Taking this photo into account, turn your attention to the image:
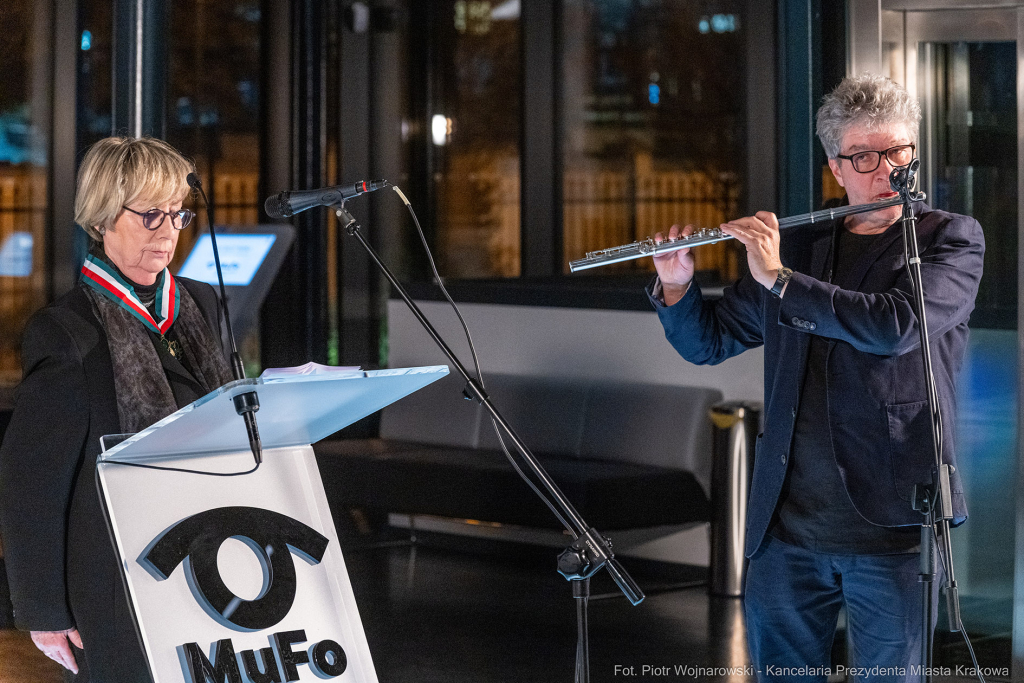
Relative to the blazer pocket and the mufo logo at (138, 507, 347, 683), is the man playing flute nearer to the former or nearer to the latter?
the blazer pocket

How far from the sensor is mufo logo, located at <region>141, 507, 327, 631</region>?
1.89m

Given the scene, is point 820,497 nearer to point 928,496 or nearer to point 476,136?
point 928,496

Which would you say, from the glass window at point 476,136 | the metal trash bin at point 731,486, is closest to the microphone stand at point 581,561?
the metal trash bin at point 731,486

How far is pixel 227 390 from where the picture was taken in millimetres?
1612

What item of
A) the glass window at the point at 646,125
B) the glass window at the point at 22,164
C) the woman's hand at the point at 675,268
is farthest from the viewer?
the glass window at the point at 646,125

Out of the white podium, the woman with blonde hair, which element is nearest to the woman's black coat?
the woman with blonde hair

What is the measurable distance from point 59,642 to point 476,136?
6.36 meters

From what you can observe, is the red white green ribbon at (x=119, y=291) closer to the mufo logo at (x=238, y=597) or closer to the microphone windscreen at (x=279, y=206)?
the microphone windscreen at (x=279, y=206)

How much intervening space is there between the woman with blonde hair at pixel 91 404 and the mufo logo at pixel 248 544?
0.50 feet

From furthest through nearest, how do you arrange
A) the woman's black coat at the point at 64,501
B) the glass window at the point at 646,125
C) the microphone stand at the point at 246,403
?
the glass window at the point at 646,125
the woman's black coat at the point at 64,501
the microphone stand at the point at 246,403

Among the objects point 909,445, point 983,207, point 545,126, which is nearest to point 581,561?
point 909,445

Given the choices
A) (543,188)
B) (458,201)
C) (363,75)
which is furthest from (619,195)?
(363,75)

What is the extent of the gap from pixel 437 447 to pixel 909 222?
353cm

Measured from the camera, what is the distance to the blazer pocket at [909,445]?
215 cm
